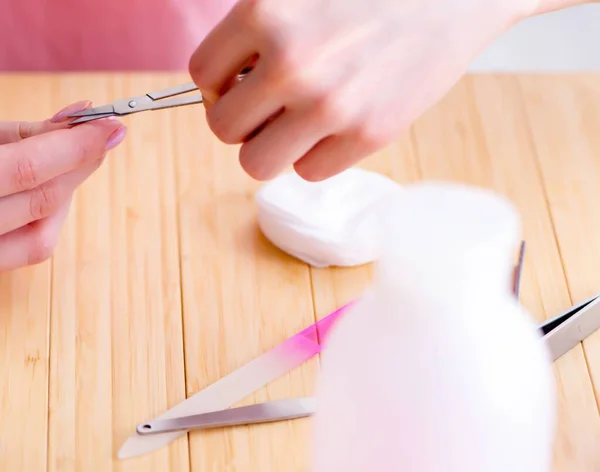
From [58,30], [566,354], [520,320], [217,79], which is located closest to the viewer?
[520,320]

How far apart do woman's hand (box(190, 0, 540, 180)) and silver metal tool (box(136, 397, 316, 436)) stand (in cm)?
17

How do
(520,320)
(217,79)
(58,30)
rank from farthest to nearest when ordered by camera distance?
(58,30), (217,79), (520,320)

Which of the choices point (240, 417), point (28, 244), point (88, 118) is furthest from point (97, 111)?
point (240, 417)

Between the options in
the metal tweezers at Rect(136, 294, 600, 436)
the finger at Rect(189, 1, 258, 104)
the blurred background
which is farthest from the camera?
the blurred background

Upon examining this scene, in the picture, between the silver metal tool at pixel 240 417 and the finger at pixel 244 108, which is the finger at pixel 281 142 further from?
the silver metal tool at pixel 240 417

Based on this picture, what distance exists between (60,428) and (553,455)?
0.36 metres

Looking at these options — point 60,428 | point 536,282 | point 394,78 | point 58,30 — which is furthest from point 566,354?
point 58,30

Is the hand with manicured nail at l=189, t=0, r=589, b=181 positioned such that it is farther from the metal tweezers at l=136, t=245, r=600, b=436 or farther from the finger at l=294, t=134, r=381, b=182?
the metal tweezers at l=136, t=245, r=600, b=436

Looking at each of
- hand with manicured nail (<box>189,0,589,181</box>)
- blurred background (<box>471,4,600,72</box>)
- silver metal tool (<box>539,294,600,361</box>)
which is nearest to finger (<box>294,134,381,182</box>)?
hand with manicured nail (<box>189,0,589,181</box>)

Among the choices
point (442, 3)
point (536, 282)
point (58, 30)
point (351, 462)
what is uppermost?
point (58, 30)

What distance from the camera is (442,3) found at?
55 centimetres

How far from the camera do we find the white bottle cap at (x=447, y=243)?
34 centimetres

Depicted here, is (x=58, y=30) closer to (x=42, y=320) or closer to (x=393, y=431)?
(x=42, y=320)

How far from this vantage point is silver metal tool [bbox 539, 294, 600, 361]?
65cm
